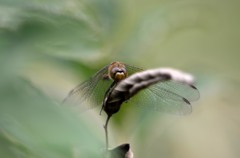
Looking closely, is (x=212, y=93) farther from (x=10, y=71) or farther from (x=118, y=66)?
(x=10, y=71)

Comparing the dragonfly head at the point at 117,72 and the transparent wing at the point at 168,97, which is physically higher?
the dragonfly head at the point at 117,72

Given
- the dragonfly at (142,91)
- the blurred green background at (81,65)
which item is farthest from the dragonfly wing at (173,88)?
the blurred green background at (81,65)

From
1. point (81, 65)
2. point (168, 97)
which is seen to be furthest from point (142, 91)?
point (81, 65)

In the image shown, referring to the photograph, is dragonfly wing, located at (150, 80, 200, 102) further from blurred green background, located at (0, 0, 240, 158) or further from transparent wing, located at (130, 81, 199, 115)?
blurred green background, located at (0, 0, 240, 158)

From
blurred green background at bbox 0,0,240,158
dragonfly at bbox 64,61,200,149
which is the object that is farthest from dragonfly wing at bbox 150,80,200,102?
blurred green background at bbox 0,0,240,158

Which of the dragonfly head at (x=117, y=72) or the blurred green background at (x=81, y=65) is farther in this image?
the dragonfly head at (x=117, y=72)

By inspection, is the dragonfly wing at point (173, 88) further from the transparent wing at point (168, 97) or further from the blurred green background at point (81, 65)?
→ the blurred green background at point (81, 65)

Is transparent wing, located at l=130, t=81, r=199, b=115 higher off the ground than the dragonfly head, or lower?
lower

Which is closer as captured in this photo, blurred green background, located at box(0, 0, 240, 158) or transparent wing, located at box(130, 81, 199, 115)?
blurred green background, located at box(0, 0, 240, 158)
